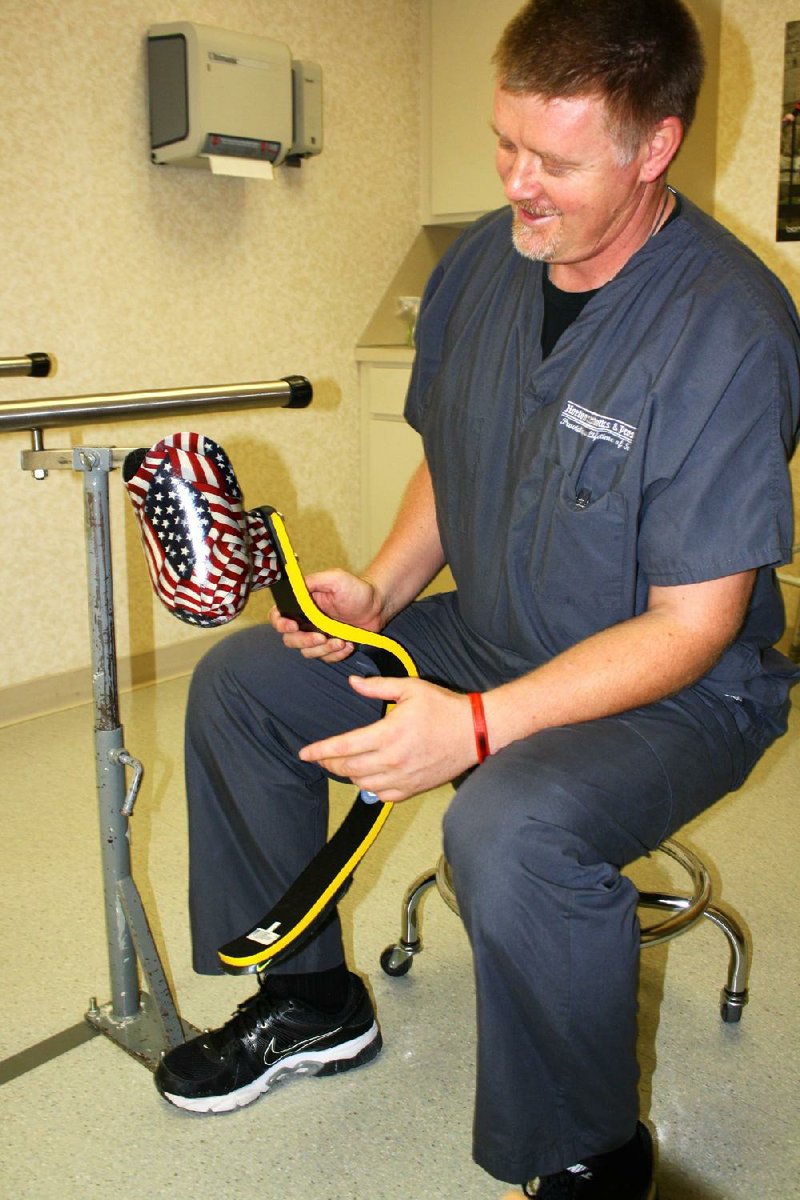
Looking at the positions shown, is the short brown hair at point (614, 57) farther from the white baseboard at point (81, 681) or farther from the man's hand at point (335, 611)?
the white baseboard at point (81, 681)

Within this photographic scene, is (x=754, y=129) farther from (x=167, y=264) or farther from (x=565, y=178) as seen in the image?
(x=565, y=178)

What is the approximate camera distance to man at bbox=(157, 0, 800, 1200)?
985mm

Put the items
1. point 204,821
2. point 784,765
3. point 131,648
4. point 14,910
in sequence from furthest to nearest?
point 131,648, point 784,765, point 14,910, point 204,821

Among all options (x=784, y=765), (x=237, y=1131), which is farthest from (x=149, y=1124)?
(x=784, y=765)

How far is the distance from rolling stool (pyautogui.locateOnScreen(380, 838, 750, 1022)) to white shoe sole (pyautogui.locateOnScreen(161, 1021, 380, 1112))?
0.18 metres

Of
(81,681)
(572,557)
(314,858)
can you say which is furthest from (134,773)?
(81,681)

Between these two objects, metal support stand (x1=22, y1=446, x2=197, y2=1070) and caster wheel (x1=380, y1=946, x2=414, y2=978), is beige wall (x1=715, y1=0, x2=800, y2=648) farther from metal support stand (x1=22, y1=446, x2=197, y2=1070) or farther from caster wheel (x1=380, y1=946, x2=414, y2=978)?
metal support stand (x1=22, y1=446, x2=197, y2=1070)

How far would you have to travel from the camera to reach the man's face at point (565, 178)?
1.12 m

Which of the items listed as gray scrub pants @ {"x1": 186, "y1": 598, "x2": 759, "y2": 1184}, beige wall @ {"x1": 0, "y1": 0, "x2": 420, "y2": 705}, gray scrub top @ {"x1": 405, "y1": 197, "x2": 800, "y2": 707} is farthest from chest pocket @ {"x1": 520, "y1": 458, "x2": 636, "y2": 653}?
beige wall @ {"x1": 0, "y1": 0, "x2": 420, "y2": 705}

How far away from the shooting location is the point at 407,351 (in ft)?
10.4

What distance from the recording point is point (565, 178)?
1.15m

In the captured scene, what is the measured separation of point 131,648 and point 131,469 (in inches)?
73.7

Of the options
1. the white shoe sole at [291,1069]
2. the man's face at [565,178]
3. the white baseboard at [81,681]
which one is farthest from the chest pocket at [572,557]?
the white baseboard at [81,681]

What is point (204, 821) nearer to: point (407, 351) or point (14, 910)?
point (14, 910)
